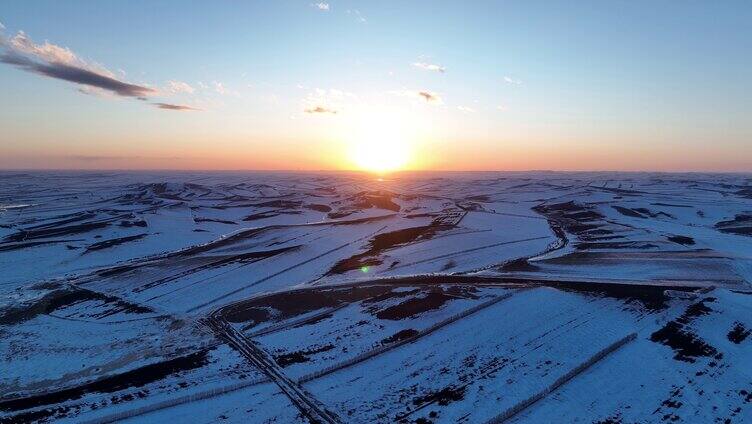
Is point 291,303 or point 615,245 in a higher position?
point 615,245

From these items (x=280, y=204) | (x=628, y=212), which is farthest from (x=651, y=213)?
(x=280, y=204)

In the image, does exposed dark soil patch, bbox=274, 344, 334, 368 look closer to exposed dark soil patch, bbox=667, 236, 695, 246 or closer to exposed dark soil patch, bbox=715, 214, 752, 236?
exposed dark soil patch, bbox=667, 236, 695, 246

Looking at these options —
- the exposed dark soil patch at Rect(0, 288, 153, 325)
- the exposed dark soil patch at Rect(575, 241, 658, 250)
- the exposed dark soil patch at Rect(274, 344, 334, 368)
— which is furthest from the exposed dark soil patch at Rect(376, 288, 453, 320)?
Answer: the exposed dark soil patch at Rect(575, 241, 658, 250)

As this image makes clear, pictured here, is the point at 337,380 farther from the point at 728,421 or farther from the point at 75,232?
the point at 75,232

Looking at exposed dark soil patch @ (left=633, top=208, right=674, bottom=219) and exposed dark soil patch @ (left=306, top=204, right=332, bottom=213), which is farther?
exposed dark soil patch @ (left=306, top=204, right=332, bottom=213)

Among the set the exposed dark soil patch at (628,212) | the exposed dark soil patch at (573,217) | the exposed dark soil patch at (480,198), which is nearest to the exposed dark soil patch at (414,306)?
the exposed dark soil patch at (573,217)

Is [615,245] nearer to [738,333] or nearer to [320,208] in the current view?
[738,333]
